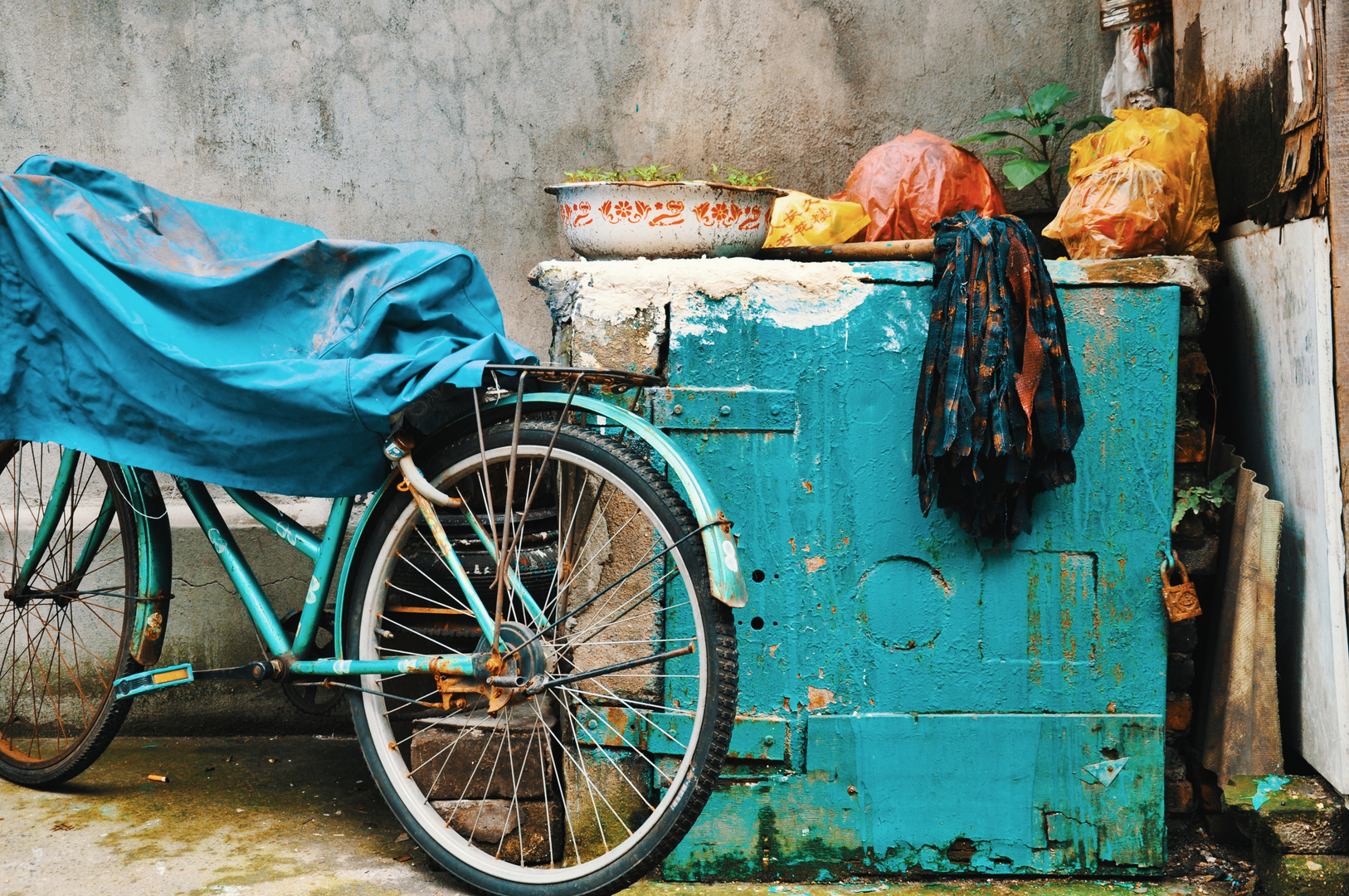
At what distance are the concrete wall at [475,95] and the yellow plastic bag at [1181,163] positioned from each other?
0.65 m

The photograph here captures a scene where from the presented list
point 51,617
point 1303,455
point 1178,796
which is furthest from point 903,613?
point 51,617

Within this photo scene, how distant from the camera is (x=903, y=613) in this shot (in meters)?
2.55

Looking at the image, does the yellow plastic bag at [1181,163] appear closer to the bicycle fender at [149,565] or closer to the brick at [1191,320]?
the brick at [1191,320]

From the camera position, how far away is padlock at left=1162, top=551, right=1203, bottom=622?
8.14 feet

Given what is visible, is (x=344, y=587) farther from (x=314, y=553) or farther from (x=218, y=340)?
(x=218, y=340)

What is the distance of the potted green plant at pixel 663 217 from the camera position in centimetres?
264

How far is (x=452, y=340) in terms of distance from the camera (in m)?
2.38

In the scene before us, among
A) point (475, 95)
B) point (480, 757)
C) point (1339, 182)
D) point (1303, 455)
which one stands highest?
point (475, 95)

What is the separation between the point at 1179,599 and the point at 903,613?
0.69 metres

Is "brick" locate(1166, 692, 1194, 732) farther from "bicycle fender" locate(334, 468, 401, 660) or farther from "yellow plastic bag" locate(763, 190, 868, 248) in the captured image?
"bicycle fender" locate(334, 468, 401, 660)

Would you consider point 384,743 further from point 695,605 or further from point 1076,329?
point 1076,329

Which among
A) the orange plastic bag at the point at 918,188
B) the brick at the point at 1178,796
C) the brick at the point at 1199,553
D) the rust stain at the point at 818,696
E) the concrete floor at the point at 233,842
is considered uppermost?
the orange plastic bag at the point at 918,188

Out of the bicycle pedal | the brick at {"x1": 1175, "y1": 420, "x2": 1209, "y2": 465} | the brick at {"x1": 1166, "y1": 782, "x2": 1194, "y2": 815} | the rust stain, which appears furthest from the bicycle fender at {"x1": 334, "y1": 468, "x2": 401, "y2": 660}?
the brick at {"x1": 1166, "y1": 782, "x2": 1194, "y2": 815}

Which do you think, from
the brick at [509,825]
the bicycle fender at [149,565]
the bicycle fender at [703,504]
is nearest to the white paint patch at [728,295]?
the bicycle fender at [703,504]
